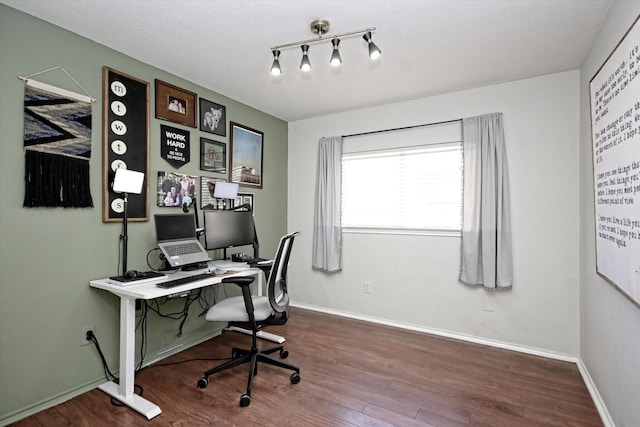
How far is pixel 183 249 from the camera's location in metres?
2.57

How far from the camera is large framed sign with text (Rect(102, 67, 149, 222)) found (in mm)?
2299

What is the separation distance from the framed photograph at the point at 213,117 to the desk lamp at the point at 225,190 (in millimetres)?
554

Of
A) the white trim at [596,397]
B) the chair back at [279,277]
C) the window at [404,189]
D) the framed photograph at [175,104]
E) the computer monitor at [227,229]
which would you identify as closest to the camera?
the white trim at [596,397]

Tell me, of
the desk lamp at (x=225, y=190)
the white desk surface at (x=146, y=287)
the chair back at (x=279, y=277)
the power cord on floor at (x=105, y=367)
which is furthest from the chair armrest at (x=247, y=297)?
the desk lamp at (x=225, y=190)

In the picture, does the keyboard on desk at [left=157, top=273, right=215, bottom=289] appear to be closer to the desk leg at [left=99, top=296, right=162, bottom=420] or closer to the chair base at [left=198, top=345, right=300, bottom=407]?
the desk leg at [left=99, top=296, right=162, bottom=420]

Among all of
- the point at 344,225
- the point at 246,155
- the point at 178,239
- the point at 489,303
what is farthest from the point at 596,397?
the point at 246,155

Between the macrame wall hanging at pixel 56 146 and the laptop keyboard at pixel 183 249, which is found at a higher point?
the macrame wall hanging at pixel 56 146

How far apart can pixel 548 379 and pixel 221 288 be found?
2.96 meters

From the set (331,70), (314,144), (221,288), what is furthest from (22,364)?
(314,144)

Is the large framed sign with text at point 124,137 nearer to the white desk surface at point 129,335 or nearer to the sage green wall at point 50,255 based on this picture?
the sage green wall at point 50,255

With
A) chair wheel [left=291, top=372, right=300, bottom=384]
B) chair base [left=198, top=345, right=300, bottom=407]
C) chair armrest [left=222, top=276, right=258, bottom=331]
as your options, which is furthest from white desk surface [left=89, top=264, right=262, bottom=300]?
chair wheel [left=291, top=372, right=300, bottom=384]

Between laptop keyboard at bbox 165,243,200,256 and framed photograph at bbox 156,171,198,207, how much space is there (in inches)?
16.9

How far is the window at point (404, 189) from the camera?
10.6 feet

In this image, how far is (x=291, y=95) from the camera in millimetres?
3342
